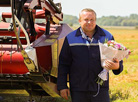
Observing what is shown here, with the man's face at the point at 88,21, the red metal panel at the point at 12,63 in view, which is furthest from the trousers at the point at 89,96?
the red metal panel at the point at 12,63

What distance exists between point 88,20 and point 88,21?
12 millimetres

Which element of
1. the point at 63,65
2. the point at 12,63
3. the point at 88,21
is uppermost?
the point at 88,21

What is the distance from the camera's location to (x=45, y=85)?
4.00 meters

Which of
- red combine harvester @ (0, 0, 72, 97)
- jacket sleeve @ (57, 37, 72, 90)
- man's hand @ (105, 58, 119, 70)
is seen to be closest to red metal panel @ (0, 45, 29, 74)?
red combine harvester @ (0, 0, 72, 97)

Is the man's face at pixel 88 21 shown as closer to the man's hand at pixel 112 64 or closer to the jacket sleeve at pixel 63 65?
the jacket sleeve at pixel 63 65

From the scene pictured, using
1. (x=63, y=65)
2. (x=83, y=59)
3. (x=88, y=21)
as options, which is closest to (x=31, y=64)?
(x=63, y=65)

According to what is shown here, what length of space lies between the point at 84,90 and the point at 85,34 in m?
0.55

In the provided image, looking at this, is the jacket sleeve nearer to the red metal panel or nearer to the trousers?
the trousers

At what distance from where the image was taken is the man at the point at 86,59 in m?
3.03

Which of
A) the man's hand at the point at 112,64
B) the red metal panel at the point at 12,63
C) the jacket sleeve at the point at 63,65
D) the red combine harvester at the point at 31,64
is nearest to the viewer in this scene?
the man's hand at the point at 112,64

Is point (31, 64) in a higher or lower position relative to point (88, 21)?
lower

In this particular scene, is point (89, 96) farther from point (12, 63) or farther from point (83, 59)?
point (12, 63)

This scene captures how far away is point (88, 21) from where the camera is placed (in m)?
3.01

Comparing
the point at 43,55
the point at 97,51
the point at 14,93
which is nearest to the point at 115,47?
the point at 97,51
